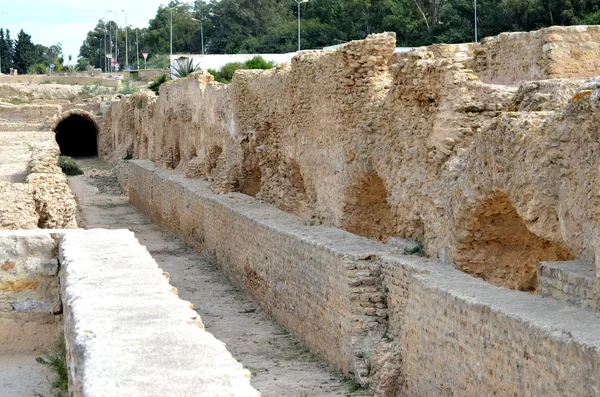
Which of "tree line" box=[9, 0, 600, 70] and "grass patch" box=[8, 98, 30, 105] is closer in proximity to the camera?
"tree line" box=[9, 0, 600, 70]

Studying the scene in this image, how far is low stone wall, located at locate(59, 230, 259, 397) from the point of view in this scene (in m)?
3.18

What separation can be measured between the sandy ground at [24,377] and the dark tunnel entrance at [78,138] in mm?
40255

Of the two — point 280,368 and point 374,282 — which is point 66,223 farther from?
point 374,282

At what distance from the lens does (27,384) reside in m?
5.02

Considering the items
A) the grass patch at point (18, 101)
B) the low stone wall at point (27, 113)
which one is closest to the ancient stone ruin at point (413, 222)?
the low stone wall at point (27, 113)

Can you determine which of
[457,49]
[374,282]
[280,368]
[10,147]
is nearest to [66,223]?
[280,368]

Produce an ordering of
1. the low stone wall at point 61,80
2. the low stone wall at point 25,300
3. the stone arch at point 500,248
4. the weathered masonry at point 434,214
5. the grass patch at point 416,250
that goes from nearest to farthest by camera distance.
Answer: the low stone wall at point 25,300, the weathered masonry at point 434,214, the stone arch at point 500,248, the grass patch at point 416,250, the low stone wall at point 61,80

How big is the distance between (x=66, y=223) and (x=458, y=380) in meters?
5.60

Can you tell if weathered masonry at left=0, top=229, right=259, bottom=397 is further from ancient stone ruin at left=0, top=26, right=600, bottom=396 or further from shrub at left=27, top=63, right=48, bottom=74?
shrub at left=27, top=63, right=48, bottom=74

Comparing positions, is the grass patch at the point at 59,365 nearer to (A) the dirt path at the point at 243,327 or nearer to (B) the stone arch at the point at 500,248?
(A) the dirt path at the point at 243,327

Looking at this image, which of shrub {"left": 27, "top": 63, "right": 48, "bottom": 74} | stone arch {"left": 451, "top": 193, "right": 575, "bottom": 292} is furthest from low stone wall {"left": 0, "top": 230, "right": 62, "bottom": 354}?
shrub {"left": 27, "top": 63, "right": 48, "bottom": 74}

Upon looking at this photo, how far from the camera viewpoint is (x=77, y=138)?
46.4m

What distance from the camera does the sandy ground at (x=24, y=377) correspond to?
489 centimetres

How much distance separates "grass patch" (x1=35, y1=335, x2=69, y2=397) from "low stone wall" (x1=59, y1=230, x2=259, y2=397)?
394mm
